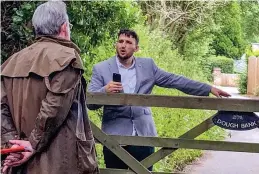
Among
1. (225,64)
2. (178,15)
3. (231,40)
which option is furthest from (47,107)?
(231,40)

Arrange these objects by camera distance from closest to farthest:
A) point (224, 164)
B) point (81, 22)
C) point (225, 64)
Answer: point (81, 22)
point (224, 164)
point (225, 64)

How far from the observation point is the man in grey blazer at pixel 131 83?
4.41 meters

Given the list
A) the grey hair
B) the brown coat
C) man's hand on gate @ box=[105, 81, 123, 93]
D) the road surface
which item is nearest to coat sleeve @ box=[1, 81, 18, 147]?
the brown coat

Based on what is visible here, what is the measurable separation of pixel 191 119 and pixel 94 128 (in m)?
5.68

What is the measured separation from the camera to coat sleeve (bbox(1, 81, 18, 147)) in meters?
→ 3.06

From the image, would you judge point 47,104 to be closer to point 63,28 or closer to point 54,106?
point 54,106

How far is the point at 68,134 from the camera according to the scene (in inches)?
120

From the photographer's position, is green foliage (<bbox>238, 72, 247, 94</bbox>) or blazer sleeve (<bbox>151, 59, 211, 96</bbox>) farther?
green foliage (<bbox>238, 72, 247, 94</bbox>)

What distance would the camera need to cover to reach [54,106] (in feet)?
9.64

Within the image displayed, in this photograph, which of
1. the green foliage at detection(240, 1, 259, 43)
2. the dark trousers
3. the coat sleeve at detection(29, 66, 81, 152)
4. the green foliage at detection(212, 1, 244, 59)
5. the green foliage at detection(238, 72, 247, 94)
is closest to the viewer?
the coat sleeve at detection(29, 66, 81, 152)

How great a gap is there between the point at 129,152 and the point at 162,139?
40 cm

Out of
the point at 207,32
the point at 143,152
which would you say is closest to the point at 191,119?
the point at 143,152

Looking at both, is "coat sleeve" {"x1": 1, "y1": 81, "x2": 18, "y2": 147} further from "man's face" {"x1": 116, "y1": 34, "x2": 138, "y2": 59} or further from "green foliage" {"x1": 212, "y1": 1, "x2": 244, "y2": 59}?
"green foliage" {"x1": 212, "y1": 1, "x2": 244, "y2": 59}

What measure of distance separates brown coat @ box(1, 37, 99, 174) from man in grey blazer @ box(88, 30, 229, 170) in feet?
4.19
